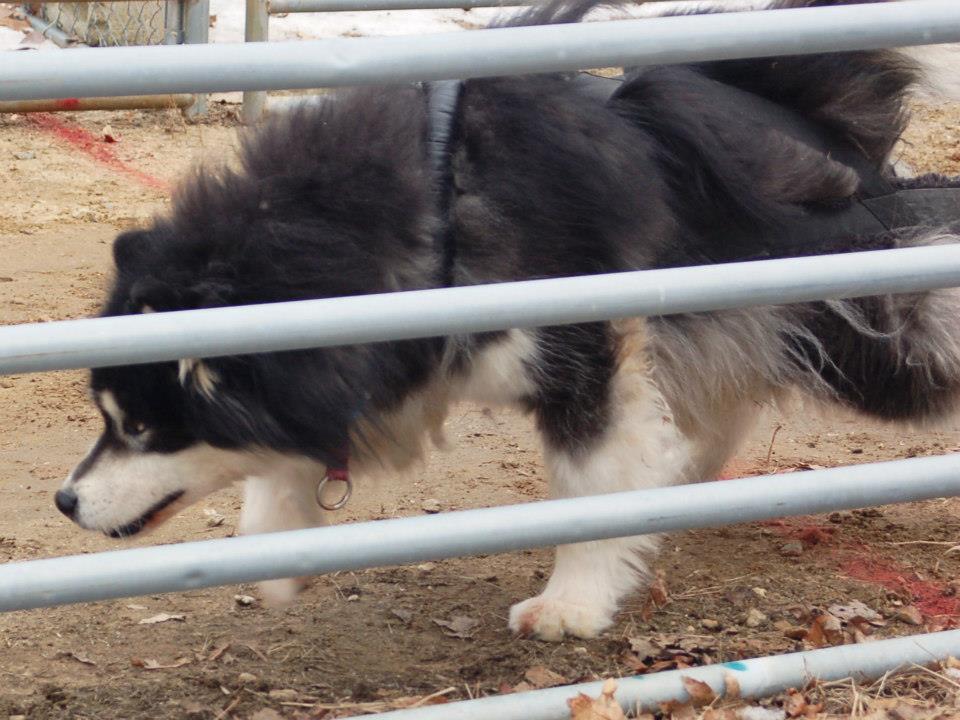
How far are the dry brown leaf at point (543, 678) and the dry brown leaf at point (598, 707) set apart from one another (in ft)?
1.71

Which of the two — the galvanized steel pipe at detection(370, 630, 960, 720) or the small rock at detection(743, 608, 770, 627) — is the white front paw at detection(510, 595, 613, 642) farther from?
the galvanized steel pipe at detection(370, 630, 960, 720)

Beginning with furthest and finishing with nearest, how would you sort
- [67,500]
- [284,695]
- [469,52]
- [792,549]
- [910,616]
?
[792,549]
[910,616]
[67,500]
[284,695]
[469,52]

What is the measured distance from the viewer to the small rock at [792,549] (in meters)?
3.77

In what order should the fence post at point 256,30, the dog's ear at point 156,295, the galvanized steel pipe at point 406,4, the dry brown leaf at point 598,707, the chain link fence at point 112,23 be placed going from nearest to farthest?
the dry brown leaf at point 598,707, the dog's ear at point 156,295, the galvanized steel pipe at point 406,4, the fence post at point 256,30, the chain link fence at point 112,23

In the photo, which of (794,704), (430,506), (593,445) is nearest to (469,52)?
(794,704)

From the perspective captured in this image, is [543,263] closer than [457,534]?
No

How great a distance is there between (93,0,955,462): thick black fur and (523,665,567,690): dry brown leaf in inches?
23.9

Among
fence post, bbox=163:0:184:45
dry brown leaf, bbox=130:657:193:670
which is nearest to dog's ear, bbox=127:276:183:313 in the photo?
dry brown leaf, bbox=130:657:193:670

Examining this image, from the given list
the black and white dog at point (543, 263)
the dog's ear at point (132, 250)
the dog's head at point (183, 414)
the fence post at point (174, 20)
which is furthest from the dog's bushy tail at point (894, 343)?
the fence post at point (174, 20)

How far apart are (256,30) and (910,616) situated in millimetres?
4734

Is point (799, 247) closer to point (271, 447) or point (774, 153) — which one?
point (774, 153)

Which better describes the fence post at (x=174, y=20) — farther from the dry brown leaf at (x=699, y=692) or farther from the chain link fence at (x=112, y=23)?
the dry brown leaf at (x=699, y=692)

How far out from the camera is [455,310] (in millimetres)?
1931

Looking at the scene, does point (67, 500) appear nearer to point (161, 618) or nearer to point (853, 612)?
point (161, 618)
